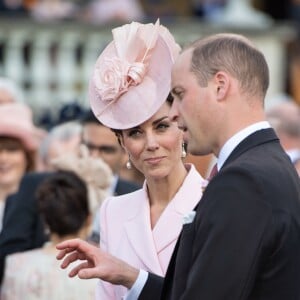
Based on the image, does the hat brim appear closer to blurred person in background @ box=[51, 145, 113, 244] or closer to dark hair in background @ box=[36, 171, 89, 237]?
dark hair in background @ box=[36, 171, 89, 237]

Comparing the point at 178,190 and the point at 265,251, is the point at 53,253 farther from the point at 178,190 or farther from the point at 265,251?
the point at 265,251

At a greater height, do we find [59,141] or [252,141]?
[252,141]

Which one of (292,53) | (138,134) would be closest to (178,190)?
(138,134)

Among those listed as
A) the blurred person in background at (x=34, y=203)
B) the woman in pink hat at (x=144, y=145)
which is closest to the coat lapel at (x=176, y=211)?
the woman in pink hat at (x=144, y=145)

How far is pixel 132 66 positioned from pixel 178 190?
518 mm

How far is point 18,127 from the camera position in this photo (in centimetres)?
858

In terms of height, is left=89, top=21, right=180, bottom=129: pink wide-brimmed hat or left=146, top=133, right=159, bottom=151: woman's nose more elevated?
left=89, top=21, right=180, bottom=129: pink wide-brimmed hat

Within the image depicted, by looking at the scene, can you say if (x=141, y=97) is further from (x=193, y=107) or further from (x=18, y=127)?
(x=18, y=127)

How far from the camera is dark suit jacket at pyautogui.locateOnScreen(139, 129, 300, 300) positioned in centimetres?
409

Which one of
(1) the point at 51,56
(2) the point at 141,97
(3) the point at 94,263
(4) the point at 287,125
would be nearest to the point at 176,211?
(2) the point at 141,97

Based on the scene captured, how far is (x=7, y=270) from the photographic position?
6738 mm

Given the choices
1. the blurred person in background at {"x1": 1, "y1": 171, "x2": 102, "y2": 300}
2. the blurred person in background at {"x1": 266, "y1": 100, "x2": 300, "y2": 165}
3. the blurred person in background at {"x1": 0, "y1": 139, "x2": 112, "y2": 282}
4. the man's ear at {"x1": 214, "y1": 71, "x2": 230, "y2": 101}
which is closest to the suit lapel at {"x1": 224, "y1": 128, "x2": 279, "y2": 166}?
the man's ear at {"x1": 214, "y1": 71, "x2": 230, "y2": 101}

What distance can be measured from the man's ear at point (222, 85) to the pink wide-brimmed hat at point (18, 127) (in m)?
4.38

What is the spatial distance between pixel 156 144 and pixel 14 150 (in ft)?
11.0
